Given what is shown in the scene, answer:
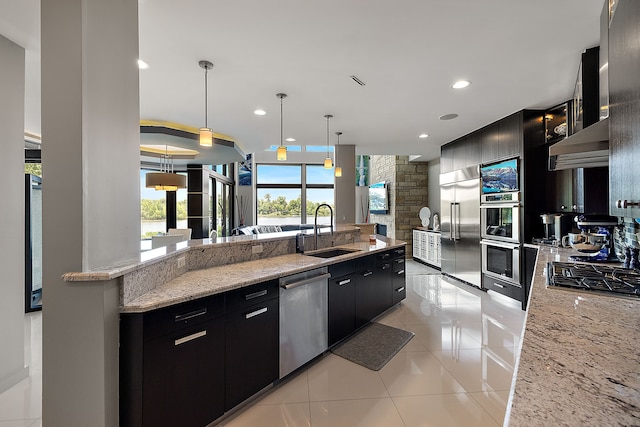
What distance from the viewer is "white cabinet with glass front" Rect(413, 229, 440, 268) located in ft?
22.1

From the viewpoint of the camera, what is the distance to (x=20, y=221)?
7.90 ft

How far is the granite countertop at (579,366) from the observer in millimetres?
633

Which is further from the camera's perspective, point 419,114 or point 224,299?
point 419,114

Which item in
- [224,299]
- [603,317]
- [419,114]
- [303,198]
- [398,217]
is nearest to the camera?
[603,317]

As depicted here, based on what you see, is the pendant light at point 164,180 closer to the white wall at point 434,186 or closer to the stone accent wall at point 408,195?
the stone accent wall at point 408,195

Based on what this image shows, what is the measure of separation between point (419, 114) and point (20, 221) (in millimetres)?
4508

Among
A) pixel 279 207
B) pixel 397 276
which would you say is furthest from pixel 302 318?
pixel 279 207

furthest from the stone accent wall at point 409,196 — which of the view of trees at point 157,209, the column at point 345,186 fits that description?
the view of trees at point 157,209

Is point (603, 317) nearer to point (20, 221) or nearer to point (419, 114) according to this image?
point (419, 114)

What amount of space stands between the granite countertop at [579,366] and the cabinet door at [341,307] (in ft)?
5.42

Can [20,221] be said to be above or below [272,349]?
above

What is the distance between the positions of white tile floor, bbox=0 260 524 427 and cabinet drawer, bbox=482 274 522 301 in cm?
85

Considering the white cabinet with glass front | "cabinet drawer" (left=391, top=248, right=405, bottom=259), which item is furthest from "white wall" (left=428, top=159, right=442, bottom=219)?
"cabinet drawer" (left=391, top=248, right=405, bottom=259)

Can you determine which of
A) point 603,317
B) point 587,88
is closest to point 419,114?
point 587,88
